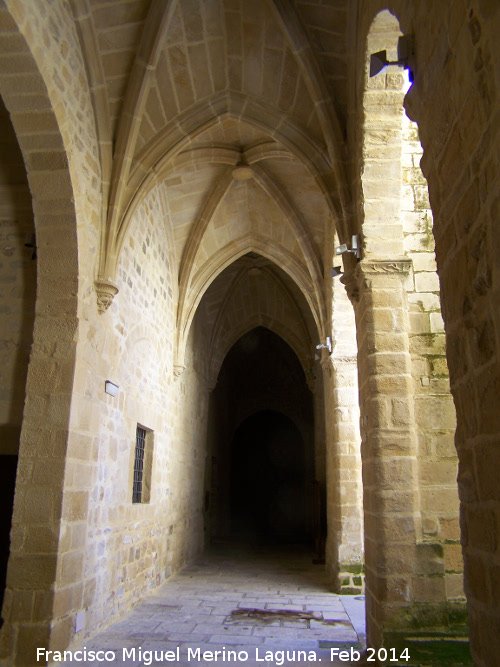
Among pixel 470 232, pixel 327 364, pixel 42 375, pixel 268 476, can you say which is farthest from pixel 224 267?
pixel 268 476

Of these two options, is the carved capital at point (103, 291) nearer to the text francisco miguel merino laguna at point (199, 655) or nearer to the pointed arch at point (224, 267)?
the text francisco miguel merino laguna at point (199, 655)

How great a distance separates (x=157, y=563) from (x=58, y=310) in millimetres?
4290

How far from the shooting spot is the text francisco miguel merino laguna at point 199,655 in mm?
4012

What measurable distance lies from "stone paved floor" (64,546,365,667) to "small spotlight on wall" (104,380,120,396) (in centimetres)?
219

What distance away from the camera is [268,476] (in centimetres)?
1961

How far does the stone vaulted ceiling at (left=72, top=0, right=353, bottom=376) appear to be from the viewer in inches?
202

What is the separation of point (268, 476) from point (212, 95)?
15.7m

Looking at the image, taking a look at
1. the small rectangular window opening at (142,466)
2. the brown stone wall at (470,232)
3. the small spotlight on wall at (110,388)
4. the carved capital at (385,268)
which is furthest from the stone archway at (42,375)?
the brown stone wall at (470,232)

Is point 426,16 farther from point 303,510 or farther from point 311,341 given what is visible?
point 303,510

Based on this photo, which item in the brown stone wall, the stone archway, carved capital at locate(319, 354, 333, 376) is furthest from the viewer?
carved capital at locate(319, 354, 333, 376)

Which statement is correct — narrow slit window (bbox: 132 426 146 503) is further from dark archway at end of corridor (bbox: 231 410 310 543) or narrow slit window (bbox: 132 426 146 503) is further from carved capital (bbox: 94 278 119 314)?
dark archway at end of corridor (bbox: 231 410 310 543)

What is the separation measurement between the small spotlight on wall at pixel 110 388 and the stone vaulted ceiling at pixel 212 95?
3.45 ft

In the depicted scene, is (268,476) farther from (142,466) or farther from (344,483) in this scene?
(142,466)

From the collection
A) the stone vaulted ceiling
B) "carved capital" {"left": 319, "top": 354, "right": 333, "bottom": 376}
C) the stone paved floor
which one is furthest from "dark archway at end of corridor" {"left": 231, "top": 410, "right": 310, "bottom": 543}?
the stone vaulted ceiling
